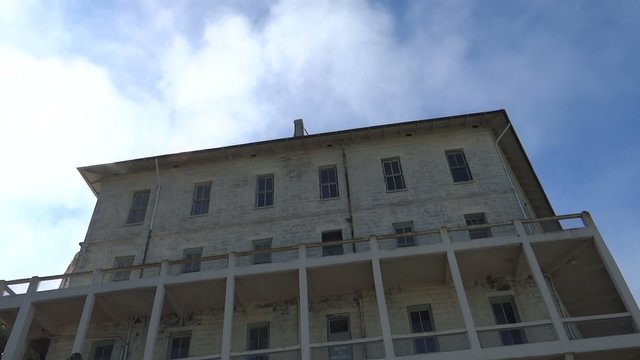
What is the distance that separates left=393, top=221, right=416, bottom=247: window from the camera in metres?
20.2

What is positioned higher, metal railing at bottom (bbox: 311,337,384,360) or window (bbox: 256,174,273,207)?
window (bbox: 256,174,273,207)

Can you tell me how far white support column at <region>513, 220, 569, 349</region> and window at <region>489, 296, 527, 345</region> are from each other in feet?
5.05

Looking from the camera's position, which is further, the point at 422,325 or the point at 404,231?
the point at 404,231

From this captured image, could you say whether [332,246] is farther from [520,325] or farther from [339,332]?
[520,325]

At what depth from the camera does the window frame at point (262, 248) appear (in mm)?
20812

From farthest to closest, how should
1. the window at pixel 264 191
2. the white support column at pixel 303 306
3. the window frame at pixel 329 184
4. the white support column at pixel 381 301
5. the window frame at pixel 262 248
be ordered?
the window at pixel 264 191 → the window frame at pixel 329 184 → the window frame at pixel 262 248 → the white support column at pixel 303 306 → the white support column at pixel 381 301

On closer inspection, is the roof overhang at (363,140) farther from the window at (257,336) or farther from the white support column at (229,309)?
the window at (257,336)

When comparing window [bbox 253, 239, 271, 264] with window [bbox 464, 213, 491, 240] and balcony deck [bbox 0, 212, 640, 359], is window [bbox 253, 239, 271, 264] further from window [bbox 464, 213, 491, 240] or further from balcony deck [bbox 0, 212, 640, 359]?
window [bbox 464, 213, 491, 240]

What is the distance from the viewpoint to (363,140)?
24.2 metres

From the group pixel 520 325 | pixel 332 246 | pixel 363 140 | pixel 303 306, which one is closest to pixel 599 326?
pixel 520 325

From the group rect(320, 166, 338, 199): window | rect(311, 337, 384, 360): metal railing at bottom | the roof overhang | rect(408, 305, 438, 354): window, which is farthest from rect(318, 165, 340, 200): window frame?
rect(311, 337, 384, 360): metal railing at bottom

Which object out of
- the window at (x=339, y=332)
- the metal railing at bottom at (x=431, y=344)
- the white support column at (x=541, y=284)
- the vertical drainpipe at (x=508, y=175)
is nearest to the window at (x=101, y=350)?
the window at (x=339, y=332)

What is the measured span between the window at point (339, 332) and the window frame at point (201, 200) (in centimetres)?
830

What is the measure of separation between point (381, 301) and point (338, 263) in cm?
230
